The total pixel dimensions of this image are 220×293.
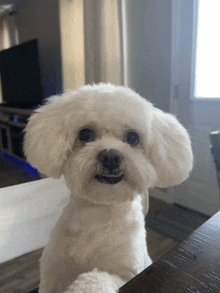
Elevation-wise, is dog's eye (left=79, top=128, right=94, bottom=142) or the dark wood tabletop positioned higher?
dog's eye (left=79, top=128, right=94, bottom=142)

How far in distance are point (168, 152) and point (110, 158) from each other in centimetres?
20

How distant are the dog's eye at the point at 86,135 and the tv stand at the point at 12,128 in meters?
2.29

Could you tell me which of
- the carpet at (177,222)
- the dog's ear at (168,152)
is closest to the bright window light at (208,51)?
the carpet at (177,222)

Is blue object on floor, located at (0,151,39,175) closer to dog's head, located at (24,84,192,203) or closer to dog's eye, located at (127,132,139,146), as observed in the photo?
dog's head, located at (24,84,192,203)

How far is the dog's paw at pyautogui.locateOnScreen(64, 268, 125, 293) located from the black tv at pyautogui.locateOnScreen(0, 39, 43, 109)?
2764 millimetres

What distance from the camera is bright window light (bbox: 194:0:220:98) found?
5.72 feet

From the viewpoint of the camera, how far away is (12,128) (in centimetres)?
303

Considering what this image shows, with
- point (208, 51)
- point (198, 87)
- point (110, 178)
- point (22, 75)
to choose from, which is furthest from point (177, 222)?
point (22, 75)

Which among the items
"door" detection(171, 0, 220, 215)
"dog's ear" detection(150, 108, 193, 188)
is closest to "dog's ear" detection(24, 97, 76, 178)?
"dog's ear" detection(150, 108, 193, 188)

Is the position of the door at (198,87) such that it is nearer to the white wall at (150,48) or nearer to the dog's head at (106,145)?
the white wall at (150,48)

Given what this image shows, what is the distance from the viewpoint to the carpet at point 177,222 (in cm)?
170

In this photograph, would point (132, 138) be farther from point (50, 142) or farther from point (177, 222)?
point (177, 222)

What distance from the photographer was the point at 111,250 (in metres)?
0.57

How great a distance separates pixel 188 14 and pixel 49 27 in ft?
6.97
